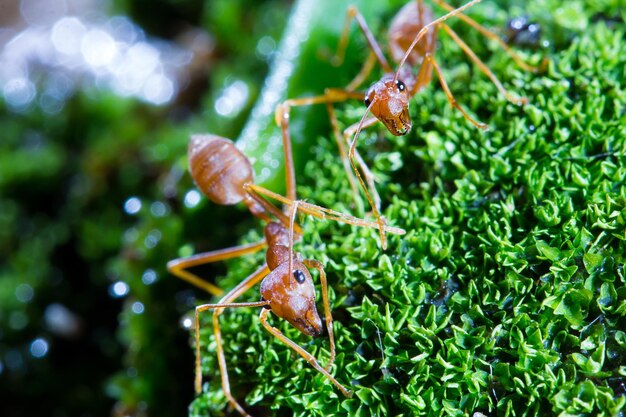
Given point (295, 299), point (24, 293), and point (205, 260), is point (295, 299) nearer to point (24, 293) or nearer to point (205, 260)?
point (205, 260)

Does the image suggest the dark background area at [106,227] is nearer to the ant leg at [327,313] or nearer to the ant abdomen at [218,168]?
the ant abdomen at [218,168]

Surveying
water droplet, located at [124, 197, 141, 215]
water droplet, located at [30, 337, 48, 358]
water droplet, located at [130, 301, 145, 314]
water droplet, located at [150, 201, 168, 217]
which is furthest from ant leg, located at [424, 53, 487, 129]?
water droplet, located at [30, 337, 48, 358]

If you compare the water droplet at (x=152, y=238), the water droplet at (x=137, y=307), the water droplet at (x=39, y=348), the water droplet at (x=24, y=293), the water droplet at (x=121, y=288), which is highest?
the water droplet at (x=152, y=238)

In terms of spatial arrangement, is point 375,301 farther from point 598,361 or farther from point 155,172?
point 155,172

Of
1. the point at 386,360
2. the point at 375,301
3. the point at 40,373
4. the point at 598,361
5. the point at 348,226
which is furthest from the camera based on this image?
the point at 40,373

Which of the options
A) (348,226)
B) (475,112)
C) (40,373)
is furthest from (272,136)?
(40,373)

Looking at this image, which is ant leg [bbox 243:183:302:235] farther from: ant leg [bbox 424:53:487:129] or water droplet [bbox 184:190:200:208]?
ant leg [bbox 424:53:487:129]

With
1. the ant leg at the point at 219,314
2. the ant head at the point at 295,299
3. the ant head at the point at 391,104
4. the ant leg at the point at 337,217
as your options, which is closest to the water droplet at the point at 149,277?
the ant leg at the point at 219,314
